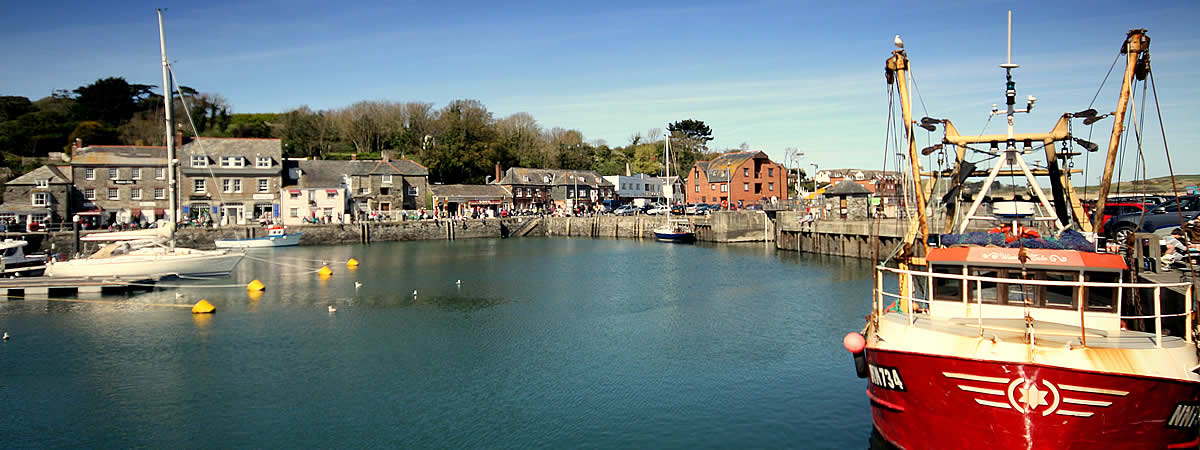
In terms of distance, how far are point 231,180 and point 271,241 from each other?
13283mm

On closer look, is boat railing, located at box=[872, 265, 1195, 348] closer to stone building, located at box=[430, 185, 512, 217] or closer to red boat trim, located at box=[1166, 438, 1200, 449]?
red boat trim, located at box=[1166, 438, 1200, 449]

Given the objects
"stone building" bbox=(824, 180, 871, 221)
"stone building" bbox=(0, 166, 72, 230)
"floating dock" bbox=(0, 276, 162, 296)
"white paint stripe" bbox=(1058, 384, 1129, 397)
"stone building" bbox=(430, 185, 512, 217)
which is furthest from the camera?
"stone building" bbox=(430, 185, 512, 217)

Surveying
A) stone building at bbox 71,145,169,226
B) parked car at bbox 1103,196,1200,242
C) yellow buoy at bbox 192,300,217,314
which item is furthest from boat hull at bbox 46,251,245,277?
parked car at bbox 1103,196,1200,242

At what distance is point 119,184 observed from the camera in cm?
6894

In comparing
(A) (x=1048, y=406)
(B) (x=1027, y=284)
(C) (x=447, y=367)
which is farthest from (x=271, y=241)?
(A) (x=1048, y=406)

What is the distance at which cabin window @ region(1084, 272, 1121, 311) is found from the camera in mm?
12375

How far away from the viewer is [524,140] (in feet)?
368

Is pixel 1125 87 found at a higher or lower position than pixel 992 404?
higher

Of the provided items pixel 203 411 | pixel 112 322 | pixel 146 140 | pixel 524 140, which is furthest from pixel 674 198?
pixel 203 411

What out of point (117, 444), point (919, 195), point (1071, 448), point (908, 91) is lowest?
point (117, 444)

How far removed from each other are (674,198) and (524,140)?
25480mm

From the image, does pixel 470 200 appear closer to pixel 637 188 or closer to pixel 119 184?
pixel 637 188

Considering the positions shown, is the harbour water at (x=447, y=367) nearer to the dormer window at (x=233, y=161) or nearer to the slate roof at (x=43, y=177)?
the slate roof at (x=43, y=177)

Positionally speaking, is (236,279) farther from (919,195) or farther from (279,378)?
(919,195)
